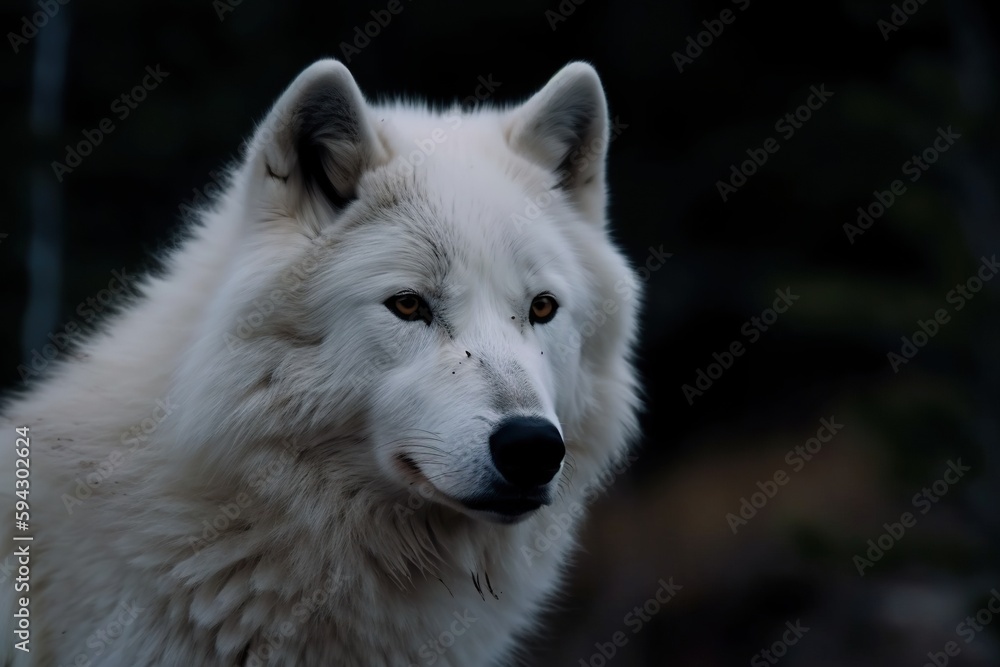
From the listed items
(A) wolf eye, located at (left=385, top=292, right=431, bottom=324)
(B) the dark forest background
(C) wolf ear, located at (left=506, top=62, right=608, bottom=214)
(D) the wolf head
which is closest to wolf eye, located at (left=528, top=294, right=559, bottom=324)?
(D) the wolf head

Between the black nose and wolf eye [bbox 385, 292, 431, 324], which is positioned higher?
wolf eye [bbox 385, 292, 431, 324]

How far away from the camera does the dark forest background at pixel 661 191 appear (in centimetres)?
1005

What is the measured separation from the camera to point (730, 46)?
11.0 meters

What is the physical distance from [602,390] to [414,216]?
1139 mm

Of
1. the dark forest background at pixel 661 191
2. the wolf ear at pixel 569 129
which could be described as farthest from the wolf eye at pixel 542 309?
the dark forest background at pixel 661 191

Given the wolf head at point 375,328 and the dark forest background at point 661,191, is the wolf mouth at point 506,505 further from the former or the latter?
the dark forest background at point 661,191

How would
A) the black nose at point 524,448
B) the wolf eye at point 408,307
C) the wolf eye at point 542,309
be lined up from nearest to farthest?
the black nose at point 524,448 < the wolf eye at point 408,307 < the wolf eye at point 542,309

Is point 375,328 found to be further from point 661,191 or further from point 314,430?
point 661,191

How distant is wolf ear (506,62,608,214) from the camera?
13.0ft

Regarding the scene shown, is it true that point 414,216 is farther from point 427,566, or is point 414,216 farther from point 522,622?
point 522,622

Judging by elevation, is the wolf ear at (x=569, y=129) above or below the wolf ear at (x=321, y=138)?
below

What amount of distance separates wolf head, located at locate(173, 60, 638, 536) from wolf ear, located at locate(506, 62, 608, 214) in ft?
1.32

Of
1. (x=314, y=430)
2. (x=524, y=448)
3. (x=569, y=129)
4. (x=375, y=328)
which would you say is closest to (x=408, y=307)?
(x=375, y=328)

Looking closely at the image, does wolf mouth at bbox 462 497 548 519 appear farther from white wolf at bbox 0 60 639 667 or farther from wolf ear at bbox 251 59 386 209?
wolf ear at bbox 251 59 386 209
